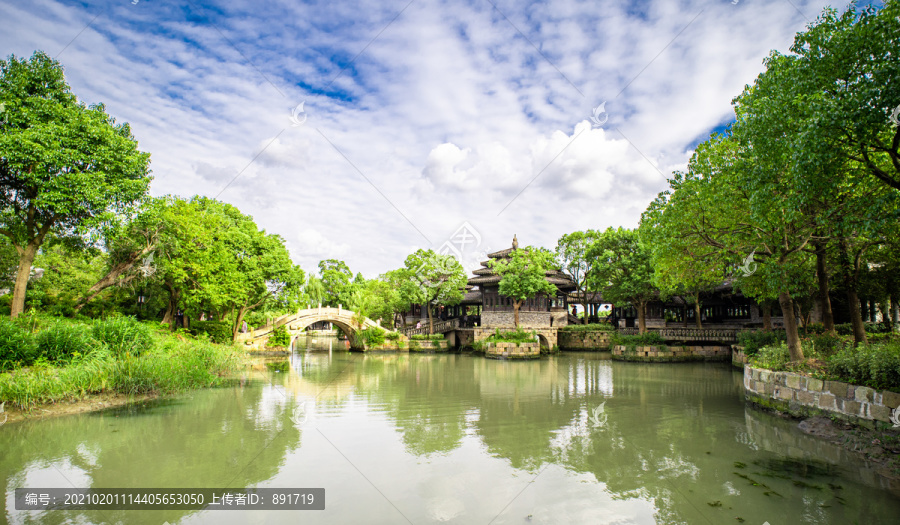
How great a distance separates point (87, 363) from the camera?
1257cm

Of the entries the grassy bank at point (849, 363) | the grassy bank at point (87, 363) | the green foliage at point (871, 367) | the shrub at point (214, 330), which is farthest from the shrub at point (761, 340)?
the shrub at point (214, 330)

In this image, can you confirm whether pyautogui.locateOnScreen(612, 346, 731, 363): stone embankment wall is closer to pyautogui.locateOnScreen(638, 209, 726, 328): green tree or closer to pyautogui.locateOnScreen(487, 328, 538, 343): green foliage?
pyautogui.locateOnScreen(487, 328, 538, 343): green foliage

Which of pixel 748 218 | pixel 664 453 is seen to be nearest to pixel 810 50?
pixel 748 218

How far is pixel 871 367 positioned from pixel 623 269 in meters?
25.8

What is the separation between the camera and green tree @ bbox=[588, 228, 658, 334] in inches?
1302

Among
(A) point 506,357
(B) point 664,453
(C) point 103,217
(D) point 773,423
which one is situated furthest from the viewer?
(A) point 506,357

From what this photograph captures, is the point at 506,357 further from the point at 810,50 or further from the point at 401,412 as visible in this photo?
the point at 810,50

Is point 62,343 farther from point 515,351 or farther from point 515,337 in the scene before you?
point 515,337

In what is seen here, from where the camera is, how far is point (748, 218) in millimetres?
13219

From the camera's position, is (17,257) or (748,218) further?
(17,257)

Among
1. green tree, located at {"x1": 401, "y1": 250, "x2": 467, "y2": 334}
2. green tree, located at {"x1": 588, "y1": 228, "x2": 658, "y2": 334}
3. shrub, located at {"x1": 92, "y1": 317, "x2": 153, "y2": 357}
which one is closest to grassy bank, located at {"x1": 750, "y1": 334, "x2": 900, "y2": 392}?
green tree, located at {"x1": 588, "y1": 228, "x2": 658, "y2": 334}

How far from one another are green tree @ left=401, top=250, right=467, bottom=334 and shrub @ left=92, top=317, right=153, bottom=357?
2724 centimetres

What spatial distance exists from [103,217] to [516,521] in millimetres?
18716

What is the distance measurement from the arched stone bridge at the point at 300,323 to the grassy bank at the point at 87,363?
13893 mm
